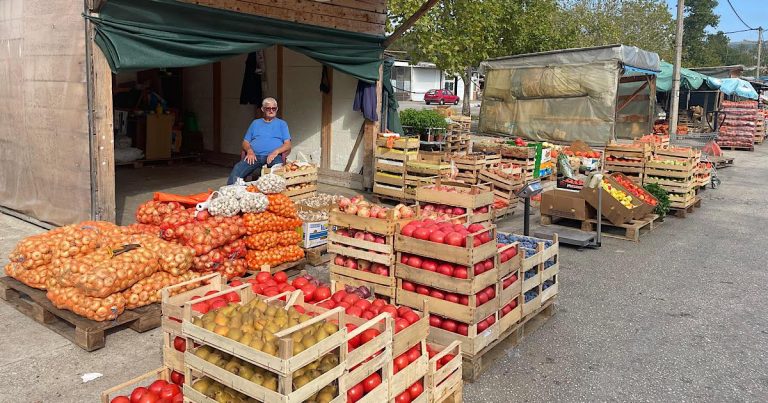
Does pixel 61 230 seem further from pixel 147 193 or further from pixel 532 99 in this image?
pixel 532 99

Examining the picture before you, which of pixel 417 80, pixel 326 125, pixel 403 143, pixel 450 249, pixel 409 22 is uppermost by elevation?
pixel 417 80

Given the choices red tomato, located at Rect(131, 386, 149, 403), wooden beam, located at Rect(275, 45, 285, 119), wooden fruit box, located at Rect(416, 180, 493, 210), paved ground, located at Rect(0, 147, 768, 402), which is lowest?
paved ground, located at Rect(0, 147, 768, 402)

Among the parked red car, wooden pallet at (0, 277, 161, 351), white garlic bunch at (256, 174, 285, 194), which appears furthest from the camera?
the parked red car

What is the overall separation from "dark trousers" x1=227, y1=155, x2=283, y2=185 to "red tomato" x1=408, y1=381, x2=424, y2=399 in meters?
5.66

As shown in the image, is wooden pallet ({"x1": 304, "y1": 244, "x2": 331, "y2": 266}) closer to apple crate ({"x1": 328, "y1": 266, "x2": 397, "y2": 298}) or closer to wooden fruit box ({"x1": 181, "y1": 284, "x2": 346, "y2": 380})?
apple crate ({"x1": 328, "y1": 266, "x2": 397, "y2": 298})

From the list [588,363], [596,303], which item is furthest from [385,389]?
Result: [596,303]

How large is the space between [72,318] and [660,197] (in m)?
9.76

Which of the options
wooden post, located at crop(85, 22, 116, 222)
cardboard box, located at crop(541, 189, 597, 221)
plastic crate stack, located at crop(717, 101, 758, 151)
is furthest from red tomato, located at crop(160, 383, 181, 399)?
plastic crate stack, located at crop(717, 101, 758, 151)

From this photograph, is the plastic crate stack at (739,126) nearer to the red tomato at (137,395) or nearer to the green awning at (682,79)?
the green awning at (682,79)

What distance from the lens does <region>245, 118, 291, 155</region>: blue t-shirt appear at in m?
9.27

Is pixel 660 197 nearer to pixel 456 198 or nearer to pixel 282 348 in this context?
pixel 456 198

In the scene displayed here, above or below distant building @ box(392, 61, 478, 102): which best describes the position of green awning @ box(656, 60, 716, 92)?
below

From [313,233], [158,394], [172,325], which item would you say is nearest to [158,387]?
[158,394]

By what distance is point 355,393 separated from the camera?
354 centimetres
